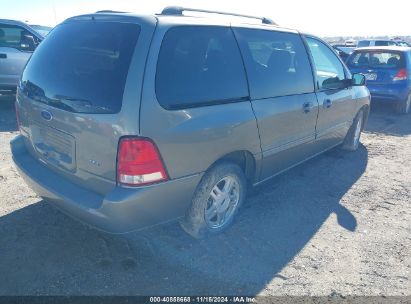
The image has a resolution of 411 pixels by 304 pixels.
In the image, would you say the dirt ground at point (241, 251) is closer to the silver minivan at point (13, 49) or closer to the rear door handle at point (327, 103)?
the rear door handle at point (327, 103)

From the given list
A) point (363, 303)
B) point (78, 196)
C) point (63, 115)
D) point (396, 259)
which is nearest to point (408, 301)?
point (363, 303)

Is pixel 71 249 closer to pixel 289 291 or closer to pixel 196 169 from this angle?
pixel 196 169

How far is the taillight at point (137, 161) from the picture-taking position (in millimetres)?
2361

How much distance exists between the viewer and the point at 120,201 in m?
2.39

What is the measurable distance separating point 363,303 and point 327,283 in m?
0.28

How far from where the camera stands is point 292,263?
2986 mm

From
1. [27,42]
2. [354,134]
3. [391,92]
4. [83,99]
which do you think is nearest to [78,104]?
[83,99]

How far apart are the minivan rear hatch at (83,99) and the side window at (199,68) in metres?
0.24

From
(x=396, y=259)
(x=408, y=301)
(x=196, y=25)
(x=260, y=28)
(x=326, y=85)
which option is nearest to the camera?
(x=408, y=301)

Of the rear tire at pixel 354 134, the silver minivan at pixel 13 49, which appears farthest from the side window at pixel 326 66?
the silver minivan at pixel 13 49

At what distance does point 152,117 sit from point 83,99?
52 cm

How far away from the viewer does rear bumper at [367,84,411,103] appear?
8.22m

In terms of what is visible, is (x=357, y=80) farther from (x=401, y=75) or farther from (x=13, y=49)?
(x=13, y=49)

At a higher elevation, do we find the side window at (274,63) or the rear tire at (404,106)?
the side window at (274,63)
